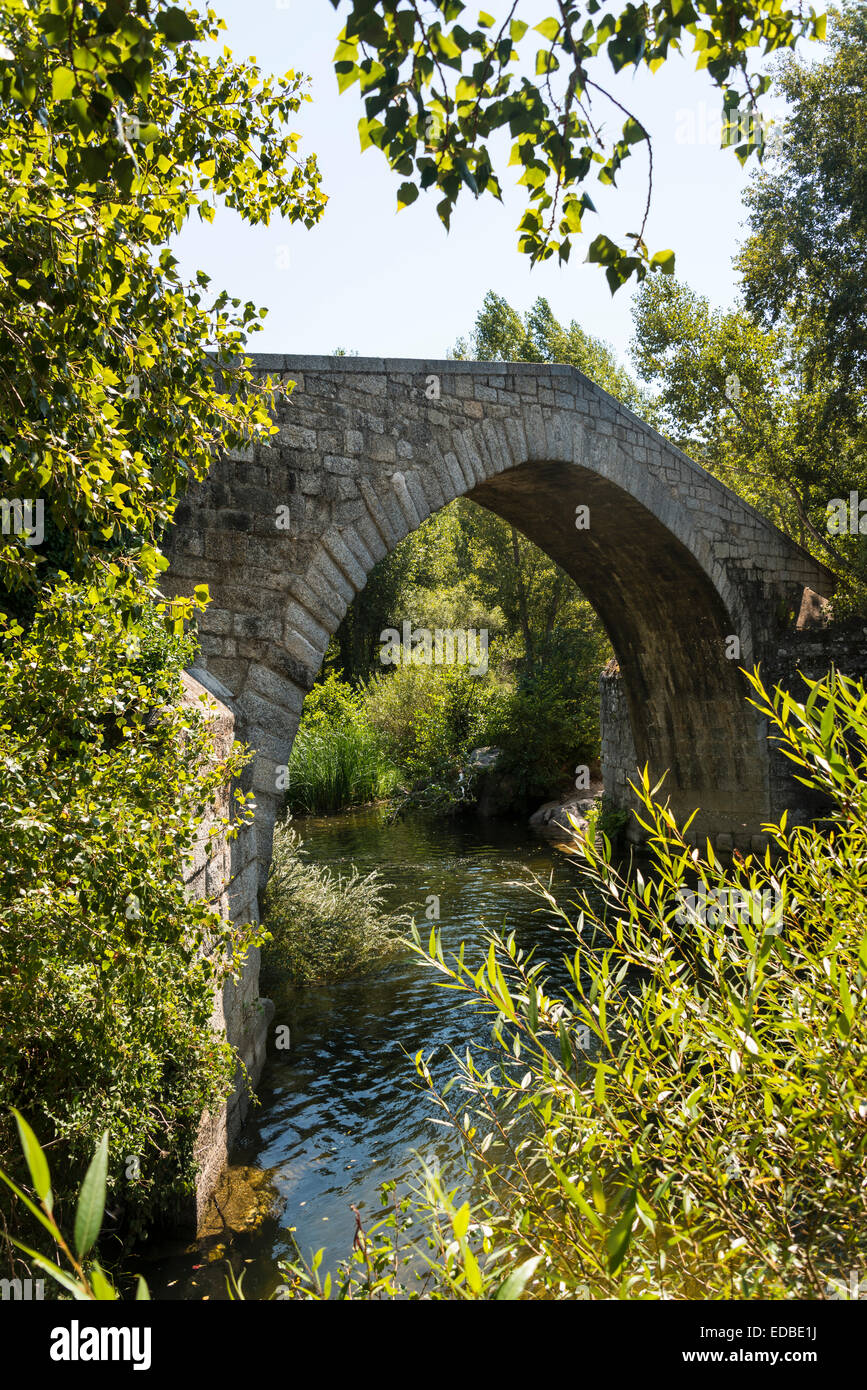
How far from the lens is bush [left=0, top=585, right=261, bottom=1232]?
2.29 meters

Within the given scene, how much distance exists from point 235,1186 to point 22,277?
11.2ft

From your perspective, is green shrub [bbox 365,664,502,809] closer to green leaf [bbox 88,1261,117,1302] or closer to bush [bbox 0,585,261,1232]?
bush [bbox 0,585,261,1232]

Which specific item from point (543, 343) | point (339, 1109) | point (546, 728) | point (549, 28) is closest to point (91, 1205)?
point (549, 28)

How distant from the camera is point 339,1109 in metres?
4.91

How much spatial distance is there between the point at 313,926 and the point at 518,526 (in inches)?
199

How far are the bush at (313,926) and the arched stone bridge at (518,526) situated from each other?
1007 millimetres

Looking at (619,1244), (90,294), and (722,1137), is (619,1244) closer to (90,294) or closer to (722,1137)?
(722,1137)

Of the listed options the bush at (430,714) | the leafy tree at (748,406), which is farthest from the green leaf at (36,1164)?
the bush at (430,714)

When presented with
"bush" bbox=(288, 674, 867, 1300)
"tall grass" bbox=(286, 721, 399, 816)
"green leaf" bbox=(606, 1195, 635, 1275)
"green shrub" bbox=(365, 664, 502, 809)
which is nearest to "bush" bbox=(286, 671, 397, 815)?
"tall grass" bbox=(286, 721, 399, 816)

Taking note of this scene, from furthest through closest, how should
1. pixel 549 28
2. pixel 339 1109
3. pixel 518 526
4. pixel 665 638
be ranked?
pixel 665 638 → pixel 518 526 → pixel 339 1109 → pixel 549 28

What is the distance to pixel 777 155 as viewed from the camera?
39.1 feet

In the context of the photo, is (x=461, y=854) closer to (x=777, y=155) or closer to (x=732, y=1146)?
(x=777, y=155)

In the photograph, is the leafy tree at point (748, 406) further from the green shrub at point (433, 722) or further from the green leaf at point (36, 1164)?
the green leaf at point (36, 1164)

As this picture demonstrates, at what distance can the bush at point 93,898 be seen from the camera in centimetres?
229
